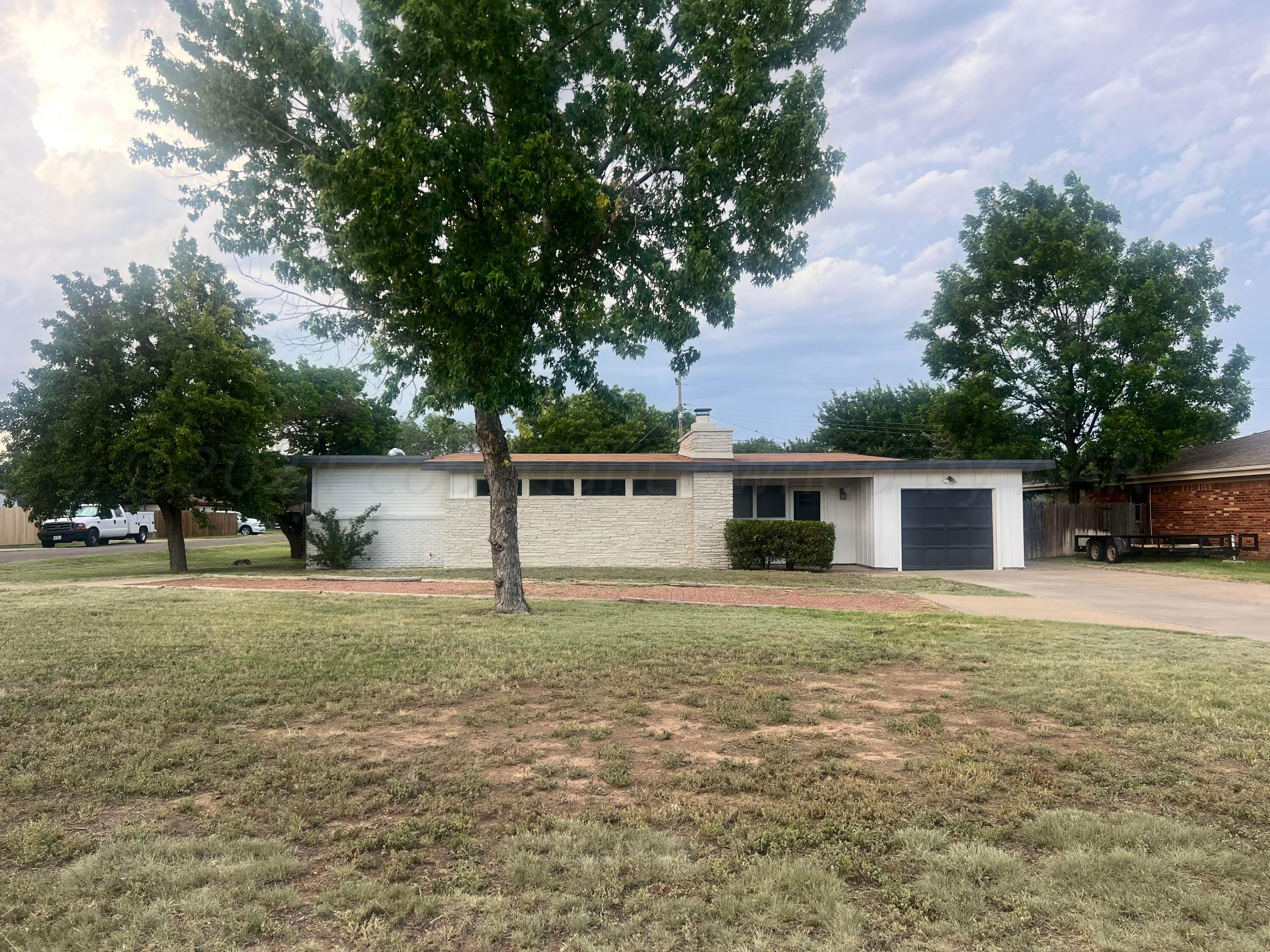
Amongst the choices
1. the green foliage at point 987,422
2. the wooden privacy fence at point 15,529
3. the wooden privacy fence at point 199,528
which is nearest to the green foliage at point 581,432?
the wooden privacy fence at point 199,528

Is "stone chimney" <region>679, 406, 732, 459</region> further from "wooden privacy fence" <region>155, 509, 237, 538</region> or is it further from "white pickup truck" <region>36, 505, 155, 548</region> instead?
"wooden privacy fence" <region>155, 509, 237, 538</region>

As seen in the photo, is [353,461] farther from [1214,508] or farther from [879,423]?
[879,423]

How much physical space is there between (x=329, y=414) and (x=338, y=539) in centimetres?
1408

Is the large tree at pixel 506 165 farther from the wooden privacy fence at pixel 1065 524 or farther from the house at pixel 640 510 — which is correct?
the wooden privacy fence at pixel 1065 524

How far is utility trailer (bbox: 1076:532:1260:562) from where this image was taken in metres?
20.0

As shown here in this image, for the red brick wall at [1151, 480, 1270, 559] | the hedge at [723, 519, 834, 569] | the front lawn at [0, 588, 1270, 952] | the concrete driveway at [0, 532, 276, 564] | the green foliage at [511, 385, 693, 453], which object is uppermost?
the green foliage at [511, 385, 693, 453]

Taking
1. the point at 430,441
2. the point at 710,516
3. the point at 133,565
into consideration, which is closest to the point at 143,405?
the point at 133,565

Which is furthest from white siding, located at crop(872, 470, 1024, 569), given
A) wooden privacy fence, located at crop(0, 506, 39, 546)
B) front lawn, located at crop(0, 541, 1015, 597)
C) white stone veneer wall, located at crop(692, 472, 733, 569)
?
wooden privacy fence, located at crop(0, 506, 39, 546)

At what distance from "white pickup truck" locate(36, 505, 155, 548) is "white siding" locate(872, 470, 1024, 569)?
24.7m

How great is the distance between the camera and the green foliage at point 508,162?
813 cm

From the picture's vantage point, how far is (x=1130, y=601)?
11883mm

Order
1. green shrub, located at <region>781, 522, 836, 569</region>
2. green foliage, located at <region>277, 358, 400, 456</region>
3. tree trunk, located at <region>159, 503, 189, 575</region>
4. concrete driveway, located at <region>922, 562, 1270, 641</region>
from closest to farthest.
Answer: concrete driveway, located at <region>922, 562, 1270, 641</region> → tree trunk, located at <region>159, 503, 189, 575</region> → green shrub, located at <region>781, 522, 836, 569</region> → green foliage, located at <region>277, 358, 400, 456</region>

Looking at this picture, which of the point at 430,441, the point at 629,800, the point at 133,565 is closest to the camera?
the point at 629,800

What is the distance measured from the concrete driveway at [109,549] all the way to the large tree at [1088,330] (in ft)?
93.2
